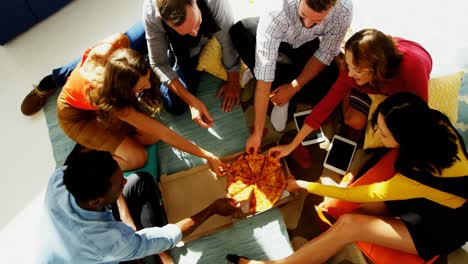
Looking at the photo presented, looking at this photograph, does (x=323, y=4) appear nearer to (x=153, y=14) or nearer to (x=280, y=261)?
(x=153, y=14)

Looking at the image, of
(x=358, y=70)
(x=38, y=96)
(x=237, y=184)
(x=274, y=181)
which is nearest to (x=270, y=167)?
(x=274, y=181)

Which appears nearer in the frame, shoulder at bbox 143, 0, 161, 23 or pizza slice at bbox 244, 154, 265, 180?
shoulder at bbox 143, 0, 161, 23

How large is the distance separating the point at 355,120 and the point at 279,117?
1.56 feet

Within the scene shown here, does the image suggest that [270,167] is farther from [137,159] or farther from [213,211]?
[137,159]

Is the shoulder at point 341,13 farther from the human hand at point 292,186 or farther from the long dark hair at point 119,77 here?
the long dark hair at point 119,77

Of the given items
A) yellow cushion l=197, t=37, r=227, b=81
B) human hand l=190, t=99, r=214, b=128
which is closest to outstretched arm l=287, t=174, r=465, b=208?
human hand l=190, t=99, r=214, b=128

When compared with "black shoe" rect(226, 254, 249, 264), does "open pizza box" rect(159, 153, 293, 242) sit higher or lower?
higher

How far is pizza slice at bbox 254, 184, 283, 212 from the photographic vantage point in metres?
2.16

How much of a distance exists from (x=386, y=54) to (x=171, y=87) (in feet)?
4.21

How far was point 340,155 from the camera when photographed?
2.38 metres

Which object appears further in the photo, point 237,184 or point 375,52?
point 237,184

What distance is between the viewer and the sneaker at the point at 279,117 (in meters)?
2.39

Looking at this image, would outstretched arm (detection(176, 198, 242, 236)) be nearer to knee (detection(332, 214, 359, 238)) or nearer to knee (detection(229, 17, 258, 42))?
knee (detection(332, 214, 359, 238))

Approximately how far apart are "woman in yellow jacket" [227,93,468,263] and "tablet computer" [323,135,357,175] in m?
0.43
